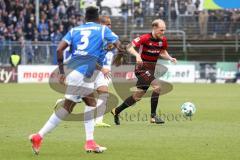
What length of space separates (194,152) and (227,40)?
32.6m

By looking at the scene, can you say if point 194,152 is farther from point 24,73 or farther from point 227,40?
point 227,40

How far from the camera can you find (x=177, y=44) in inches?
1729

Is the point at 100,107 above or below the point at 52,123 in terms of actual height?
below

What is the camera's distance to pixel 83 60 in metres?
11.5

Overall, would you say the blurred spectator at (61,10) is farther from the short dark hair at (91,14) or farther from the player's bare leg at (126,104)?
the short dark hair at (91,14)

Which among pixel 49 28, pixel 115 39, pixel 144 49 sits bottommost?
pixel 49 28

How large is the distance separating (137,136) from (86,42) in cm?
298

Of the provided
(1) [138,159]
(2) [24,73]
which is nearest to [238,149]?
(1) [138,159]

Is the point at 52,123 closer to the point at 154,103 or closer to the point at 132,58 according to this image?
the point at 154,103

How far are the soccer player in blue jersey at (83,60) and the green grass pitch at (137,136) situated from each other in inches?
20.7

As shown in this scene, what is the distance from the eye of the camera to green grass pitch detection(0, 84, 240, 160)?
11.1 m

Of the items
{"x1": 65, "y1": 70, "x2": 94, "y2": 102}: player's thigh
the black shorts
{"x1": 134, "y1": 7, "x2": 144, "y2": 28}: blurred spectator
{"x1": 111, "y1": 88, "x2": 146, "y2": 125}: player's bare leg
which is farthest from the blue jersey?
{"x1": 134, "y1": 7, "x2": 144, "y2": 28}: blurred spectator

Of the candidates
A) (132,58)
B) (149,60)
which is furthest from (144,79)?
(132,58)

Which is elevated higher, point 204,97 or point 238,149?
point 238,149
